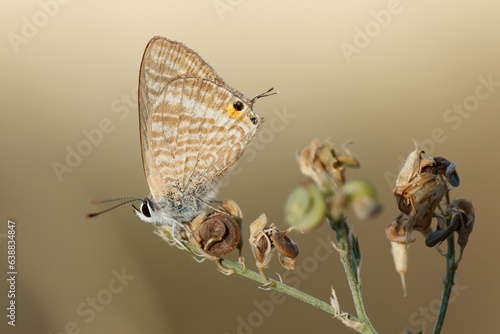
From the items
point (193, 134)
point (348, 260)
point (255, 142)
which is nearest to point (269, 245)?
point (348, 260)

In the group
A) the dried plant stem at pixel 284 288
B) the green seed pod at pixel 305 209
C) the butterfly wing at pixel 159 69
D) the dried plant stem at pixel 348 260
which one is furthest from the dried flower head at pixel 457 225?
the butterfly wing at pixel 159 69

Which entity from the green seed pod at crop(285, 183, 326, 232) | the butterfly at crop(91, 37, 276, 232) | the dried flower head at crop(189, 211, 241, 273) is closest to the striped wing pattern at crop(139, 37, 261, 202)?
the butterfly at crop(91, 37, 276, 232)

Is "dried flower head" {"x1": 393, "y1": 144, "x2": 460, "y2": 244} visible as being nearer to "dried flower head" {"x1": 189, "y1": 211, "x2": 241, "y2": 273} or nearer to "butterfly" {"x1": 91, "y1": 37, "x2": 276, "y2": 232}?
"dried flower head" {"x1": 189, "y1": 211, "x2": 241, "y2": 273}

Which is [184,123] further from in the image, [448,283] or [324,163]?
[448,283]

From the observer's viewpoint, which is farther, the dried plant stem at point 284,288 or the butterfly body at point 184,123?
the butterfly body at point 184,123

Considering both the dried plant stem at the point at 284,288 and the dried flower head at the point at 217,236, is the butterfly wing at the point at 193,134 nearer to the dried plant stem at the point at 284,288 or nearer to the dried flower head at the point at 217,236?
the dried flower head at the point at 217,236

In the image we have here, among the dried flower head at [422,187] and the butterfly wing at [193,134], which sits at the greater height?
the butterfly wing at [193,134]

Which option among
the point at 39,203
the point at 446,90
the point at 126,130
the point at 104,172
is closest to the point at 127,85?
the point at 126,130
